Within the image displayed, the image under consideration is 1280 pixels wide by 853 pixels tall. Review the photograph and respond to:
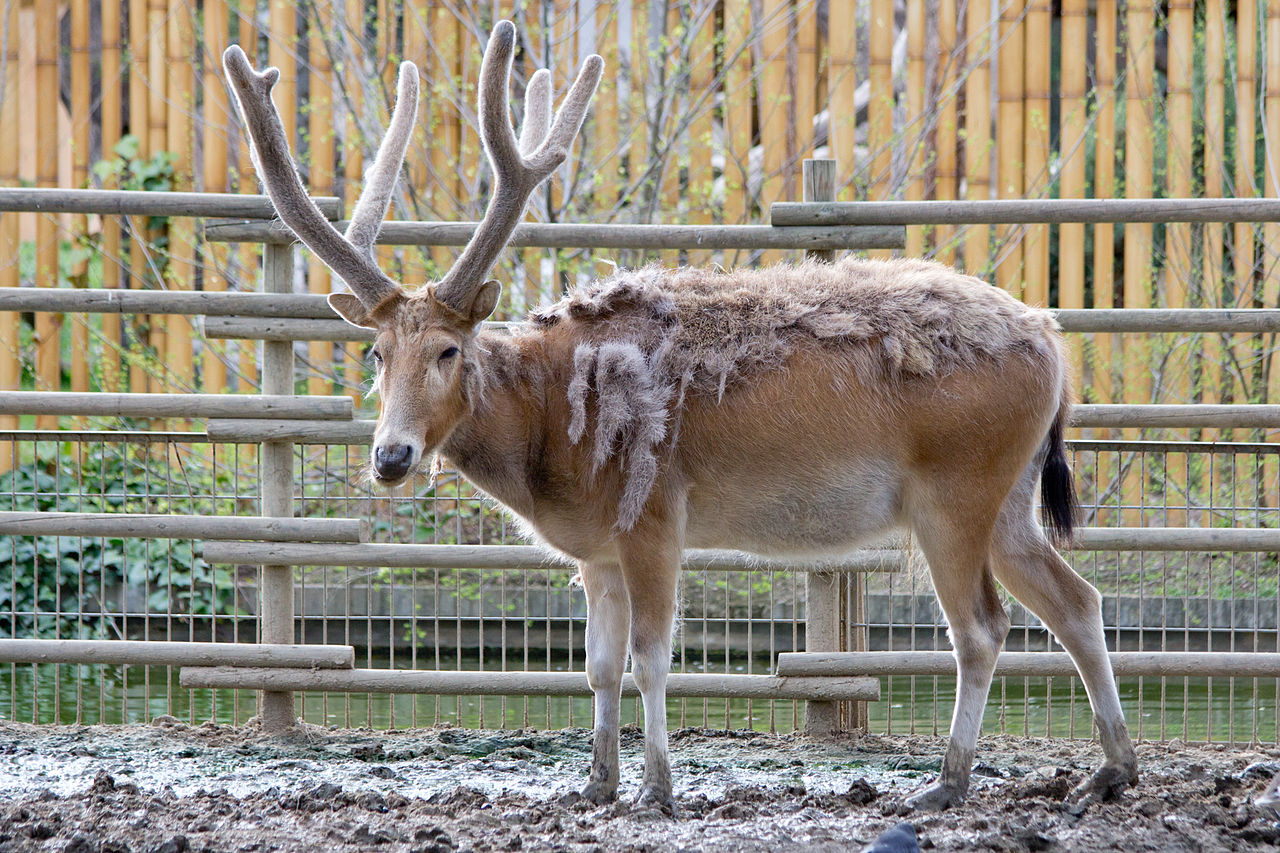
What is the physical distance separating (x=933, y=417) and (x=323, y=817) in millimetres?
2504

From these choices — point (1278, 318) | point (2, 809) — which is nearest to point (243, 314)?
point (2, 809)

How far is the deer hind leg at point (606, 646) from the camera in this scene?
15.7 ft

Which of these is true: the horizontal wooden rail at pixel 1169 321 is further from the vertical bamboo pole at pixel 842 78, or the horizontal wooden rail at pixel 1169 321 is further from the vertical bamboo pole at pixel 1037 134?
the vertical bamboo pole at pixel 842 78

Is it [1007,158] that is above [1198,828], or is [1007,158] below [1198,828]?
above

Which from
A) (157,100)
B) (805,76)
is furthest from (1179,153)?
(157,100)

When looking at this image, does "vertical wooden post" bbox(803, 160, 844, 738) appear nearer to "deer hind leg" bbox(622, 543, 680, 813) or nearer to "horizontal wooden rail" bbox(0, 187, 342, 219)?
"deer hind leg" bbox(622, 543, 680, 813)

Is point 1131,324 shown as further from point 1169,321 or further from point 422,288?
point 422,288

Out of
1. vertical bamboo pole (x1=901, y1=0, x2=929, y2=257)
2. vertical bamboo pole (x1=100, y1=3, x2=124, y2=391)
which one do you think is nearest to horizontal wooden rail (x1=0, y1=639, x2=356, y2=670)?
vertical bamboo pole (x1=100, y1=3, x2=124, y2=391)

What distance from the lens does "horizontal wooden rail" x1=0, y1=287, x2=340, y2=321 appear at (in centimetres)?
579

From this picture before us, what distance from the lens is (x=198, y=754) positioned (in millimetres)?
5461

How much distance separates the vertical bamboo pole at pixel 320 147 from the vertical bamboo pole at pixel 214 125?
0.69 m

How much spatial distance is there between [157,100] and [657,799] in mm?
8769

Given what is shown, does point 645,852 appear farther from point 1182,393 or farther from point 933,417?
point 1182,393

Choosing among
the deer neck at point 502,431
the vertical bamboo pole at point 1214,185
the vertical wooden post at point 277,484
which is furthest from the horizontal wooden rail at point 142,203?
the vertical bamboo pole at point 1214,185
